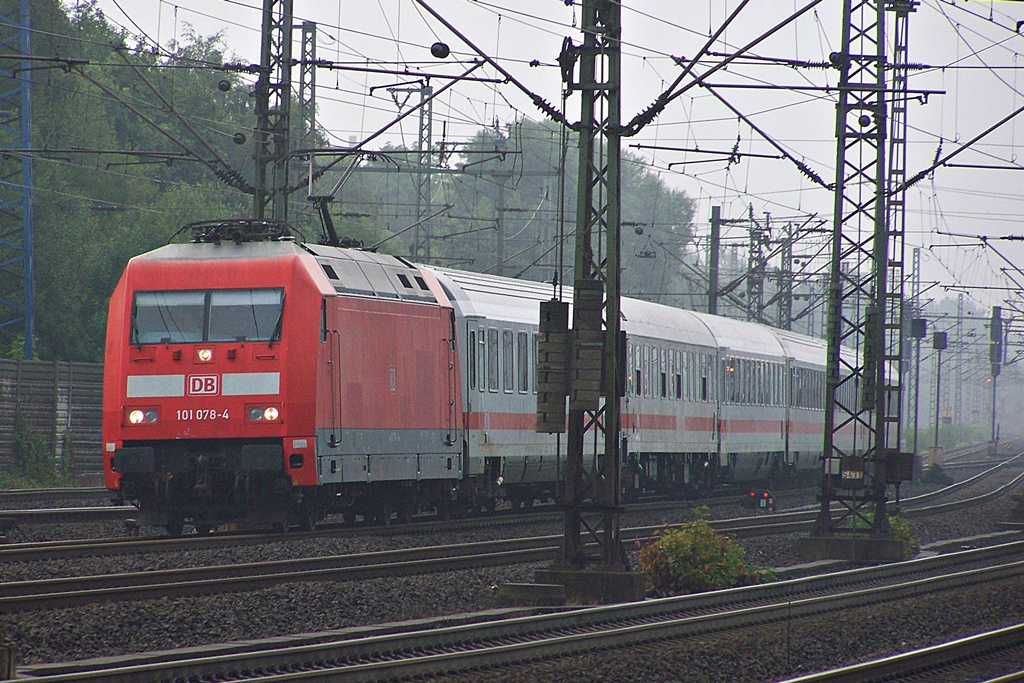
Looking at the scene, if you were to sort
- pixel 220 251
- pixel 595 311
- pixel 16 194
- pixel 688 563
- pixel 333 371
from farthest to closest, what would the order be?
pixel 16 194
pixel 220 251
pixel 333 371
pixel 688 563
pixel 595 311

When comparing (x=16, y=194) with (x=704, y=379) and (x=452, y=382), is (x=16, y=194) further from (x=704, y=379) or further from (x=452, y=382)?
(x=452, y=382)

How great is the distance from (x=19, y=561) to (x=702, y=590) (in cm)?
720

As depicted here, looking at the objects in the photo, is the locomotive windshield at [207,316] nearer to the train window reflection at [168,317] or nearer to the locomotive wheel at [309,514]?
the train window reflection at [168,317]

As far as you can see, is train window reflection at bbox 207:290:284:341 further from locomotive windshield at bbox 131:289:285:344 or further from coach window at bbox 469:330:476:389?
coach window at bbox 469:330:476:389

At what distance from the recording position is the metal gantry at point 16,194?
3669 centimetres

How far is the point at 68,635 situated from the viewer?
37.5 ft

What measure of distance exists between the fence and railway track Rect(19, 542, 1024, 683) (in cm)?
2133

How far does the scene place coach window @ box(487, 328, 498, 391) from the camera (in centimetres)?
2476

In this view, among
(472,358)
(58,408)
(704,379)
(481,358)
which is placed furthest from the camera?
(58,408)

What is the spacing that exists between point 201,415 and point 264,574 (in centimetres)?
392

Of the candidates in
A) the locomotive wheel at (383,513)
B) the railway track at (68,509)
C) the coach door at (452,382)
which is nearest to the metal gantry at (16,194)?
the railway track at (68,509)

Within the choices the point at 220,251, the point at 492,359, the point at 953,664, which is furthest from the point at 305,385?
the point at 953,664

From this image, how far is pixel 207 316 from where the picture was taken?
63.6 feet

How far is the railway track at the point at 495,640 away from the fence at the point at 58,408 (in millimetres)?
21326
